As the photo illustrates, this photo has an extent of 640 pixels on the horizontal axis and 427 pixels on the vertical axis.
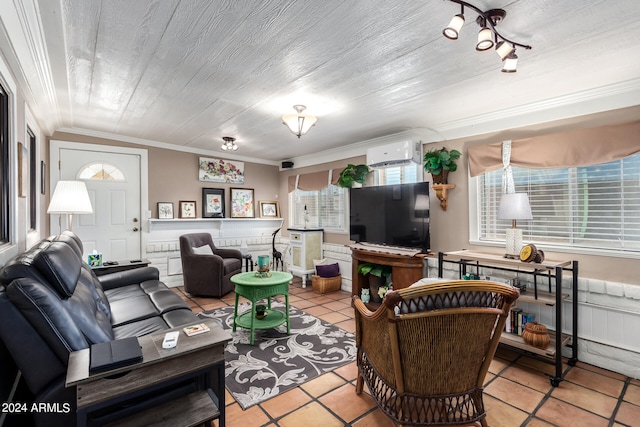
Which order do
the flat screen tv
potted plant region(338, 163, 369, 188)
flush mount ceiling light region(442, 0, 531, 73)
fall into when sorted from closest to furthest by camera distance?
flush mount ceiling light region(442, 0, 531, 73) < the flat screen tv < potted plant region(338, 163, 369, 188)

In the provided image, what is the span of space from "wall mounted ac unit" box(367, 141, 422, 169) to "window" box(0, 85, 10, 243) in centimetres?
342

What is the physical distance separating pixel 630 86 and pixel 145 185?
5518 mm

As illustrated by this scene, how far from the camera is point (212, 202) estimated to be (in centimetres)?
524

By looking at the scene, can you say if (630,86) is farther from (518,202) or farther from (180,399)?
(180,399)

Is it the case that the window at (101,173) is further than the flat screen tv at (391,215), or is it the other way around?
the window at (101,173)

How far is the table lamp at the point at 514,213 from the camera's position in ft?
8.47

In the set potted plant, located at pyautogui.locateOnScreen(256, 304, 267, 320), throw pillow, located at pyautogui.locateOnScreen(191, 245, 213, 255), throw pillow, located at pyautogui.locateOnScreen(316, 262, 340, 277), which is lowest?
potted plant, located at pyautogui.locateOnScreen(256, 304, 267, 320)

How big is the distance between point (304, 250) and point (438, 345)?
3.53m

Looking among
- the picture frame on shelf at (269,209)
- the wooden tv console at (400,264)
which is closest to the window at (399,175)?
the wooden tv console at (400,264)

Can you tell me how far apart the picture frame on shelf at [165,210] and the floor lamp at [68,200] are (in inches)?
61.9

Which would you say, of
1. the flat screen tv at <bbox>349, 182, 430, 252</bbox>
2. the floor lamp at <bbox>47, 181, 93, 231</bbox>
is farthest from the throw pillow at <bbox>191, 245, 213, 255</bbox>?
the flat screen tv at <bbox>349, 182, 430, 252</bbox>

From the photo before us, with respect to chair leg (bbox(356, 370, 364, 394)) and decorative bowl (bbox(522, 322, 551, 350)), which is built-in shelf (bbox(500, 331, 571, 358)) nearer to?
decorative bowl (bbox(522, 322, 551, 350))

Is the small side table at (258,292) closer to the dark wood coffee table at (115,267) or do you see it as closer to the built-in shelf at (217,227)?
the dark wood coffee table at (115,267)

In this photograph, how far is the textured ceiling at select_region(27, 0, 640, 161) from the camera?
1607 millimetres
